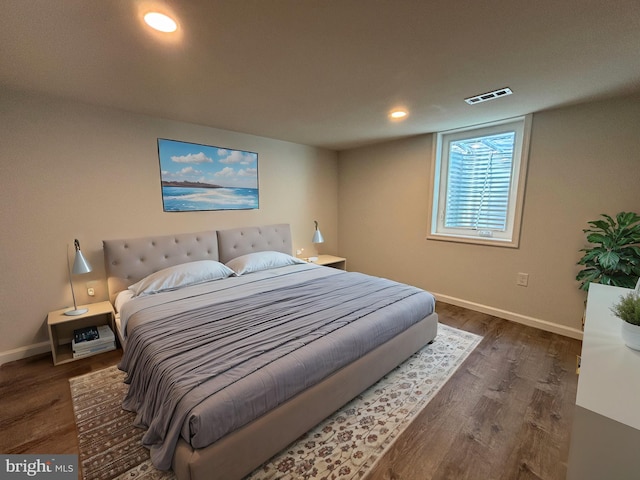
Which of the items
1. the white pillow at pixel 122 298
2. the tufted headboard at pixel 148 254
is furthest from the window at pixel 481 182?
the white pillow at pixel 122 298

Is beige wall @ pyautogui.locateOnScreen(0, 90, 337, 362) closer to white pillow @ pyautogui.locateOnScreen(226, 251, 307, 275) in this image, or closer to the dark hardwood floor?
the dark hardwood floor

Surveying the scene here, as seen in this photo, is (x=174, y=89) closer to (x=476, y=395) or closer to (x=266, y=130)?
(x=266, y=130)

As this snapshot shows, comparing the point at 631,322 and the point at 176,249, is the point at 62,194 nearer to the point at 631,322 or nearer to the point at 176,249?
the point at 176,249

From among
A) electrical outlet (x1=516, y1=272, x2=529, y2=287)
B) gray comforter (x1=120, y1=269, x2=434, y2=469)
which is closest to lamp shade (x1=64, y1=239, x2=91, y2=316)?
gray comforter (x1=120, y1=269, x2=434, y2=469)

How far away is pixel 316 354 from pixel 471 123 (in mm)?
3054

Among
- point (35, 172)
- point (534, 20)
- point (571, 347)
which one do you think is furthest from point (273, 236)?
point (571, 347)

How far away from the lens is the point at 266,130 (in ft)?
11.0

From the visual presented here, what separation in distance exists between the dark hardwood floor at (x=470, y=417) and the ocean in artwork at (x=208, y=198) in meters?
1.60

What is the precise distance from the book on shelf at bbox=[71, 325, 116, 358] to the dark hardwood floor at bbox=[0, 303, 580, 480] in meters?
0.09

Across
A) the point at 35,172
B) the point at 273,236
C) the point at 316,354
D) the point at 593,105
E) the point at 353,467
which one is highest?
the point at 593,105

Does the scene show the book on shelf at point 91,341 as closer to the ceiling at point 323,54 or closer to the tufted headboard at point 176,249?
the tufted headboard at point 176,249

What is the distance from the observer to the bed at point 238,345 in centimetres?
126

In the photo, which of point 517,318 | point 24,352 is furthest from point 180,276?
point 517,318

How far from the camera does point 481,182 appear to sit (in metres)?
3.32
